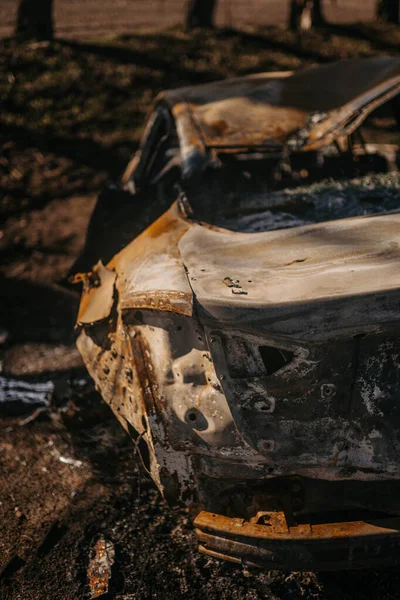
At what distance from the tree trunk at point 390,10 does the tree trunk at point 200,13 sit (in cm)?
265

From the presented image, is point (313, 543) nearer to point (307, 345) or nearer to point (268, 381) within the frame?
point (268, 381)

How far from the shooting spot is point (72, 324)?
15.3 ft

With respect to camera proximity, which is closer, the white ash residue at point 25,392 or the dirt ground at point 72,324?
the dirt ground at point 72,324

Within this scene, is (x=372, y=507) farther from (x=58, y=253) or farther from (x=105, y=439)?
(x=58, y=253)

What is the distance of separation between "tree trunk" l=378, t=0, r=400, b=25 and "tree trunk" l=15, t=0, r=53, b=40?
198 inches

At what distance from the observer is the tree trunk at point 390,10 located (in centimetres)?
962

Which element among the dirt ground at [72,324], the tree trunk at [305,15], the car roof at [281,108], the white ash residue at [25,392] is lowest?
the white ash residue at [25,392]

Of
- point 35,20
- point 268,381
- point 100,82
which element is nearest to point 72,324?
point 268,381

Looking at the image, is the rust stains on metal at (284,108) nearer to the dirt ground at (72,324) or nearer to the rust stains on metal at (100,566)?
the dirt ground at (72,324)

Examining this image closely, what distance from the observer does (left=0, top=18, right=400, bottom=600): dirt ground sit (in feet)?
8.25

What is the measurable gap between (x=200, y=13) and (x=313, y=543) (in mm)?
8956

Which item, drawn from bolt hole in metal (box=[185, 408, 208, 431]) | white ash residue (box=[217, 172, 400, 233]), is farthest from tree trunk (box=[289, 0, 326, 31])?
bolt hole in metal (box=[185, 408, 208, 431])

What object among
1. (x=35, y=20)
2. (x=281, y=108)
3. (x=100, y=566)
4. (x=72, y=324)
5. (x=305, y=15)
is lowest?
(x=72, y=324)

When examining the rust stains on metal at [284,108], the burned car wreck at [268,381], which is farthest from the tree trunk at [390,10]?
the burned car wreck at [268,381]
